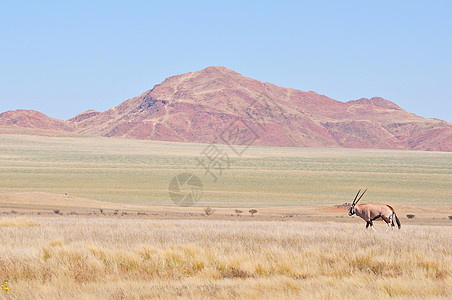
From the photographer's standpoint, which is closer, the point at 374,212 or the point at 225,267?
the point at 225,267

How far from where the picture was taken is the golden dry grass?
809cm

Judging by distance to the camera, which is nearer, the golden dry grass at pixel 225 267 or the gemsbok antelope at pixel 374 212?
the golden dry grass at pixel 225 267

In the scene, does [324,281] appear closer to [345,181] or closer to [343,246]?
[343,246]

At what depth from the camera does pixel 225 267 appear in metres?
10.1

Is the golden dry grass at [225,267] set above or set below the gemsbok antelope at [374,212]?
below

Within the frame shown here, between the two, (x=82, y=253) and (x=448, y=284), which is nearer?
(x=448, y=284)

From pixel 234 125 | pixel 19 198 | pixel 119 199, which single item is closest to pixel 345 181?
pixel 119 199

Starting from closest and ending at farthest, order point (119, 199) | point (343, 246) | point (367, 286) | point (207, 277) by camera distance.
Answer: point (367, 286)
point (207, 277)
point (343, 246)
point (119, 199)

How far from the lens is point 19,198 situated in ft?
129

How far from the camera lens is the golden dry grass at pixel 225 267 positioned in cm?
809

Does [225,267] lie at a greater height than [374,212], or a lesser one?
lesser

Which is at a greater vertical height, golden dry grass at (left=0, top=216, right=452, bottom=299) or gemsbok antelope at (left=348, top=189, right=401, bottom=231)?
gemsbok antelope at (left=348, top=189, right=401, bottom=231)

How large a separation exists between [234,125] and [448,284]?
18932 centimetres

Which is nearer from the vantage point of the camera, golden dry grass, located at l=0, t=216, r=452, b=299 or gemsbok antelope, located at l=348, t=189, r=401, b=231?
golden dry grass, located at l=0, t=216, r=452, b=299
